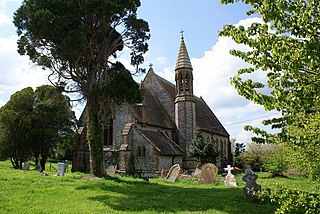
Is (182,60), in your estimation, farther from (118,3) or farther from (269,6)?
(269,6)

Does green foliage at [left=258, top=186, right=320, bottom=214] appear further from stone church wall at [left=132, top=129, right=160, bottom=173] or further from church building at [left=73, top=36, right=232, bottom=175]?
stone church wall at [left=132, top=129, right=160, bottom=173]

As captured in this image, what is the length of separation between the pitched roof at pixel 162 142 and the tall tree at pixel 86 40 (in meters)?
8.41

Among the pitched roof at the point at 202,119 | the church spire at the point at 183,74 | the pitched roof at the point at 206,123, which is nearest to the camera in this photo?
the church spire at the point at 183,74

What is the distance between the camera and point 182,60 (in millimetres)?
33438

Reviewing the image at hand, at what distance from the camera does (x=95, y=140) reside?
18.4m

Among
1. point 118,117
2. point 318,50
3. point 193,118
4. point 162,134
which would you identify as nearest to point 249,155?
point 193,118

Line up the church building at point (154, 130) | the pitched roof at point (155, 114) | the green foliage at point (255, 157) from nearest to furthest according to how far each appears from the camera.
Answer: the church building at point (154, 130), the pitched roof at point (155, 114), the green foliage at point (255, 157)

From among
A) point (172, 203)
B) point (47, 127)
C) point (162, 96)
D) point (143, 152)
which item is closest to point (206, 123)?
point (162, 96)

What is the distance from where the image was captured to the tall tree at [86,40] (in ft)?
53.4

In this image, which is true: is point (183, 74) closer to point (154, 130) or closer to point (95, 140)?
point (154, 130)

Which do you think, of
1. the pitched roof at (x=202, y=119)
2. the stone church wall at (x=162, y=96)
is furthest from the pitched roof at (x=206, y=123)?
the stone church wall at (x=162, y=96)

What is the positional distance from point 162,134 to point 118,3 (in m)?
15.5

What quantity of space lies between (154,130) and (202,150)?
199 inches

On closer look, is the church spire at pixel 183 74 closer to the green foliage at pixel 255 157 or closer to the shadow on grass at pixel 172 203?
the green foliage at pixel 255 157
